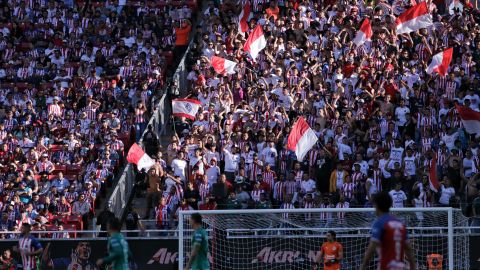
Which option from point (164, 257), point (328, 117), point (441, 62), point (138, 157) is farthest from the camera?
point (441, 62)

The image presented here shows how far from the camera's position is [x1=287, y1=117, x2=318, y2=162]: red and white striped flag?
26281mm

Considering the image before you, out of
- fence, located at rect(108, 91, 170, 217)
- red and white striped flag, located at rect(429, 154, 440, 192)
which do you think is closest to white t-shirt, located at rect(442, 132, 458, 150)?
red and white striped flag, located at rect(429, 154, 440, 192)

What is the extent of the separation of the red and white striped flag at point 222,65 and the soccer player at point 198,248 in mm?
12903

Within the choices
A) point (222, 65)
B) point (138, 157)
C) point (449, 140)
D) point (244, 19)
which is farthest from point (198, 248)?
point (244, 19)

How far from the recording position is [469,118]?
2667cm

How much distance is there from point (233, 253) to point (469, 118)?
6400 millimetres

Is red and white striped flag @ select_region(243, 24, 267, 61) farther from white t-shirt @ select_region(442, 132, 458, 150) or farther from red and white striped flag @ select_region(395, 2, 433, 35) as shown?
white t-shirt @ select_region(442, 132, 458, 150)

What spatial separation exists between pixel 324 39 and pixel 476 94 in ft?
15.0

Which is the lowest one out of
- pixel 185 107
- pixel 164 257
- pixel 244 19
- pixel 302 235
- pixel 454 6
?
pixel 164 257

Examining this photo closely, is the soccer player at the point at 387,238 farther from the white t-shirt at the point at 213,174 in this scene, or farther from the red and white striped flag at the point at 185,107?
the red and white striped flag at the point at 185,107

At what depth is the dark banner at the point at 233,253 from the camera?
2339cm

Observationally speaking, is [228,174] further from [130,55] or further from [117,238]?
[117,238]

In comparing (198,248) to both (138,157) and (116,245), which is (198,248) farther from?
(138,157)

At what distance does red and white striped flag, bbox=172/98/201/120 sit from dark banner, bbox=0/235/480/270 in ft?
14.9
